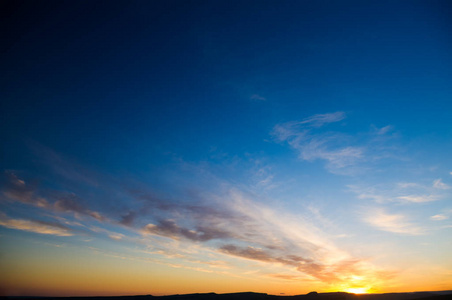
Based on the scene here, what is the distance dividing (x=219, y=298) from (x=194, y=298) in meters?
6.17

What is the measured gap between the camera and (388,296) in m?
83.1

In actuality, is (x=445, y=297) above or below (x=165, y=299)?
above

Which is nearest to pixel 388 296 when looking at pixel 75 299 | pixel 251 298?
pixel 251 298

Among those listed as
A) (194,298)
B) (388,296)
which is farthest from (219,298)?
(388,296)

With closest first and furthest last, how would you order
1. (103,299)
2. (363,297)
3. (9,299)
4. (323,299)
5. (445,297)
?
1. (445,297)
2. (9,299)
3. (323,299)
4. (103,299)
5. (363,297)

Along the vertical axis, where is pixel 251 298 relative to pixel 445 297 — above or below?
below

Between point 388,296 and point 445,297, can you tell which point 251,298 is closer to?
point 445,297

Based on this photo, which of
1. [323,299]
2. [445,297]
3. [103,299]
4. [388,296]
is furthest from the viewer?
[388,296]

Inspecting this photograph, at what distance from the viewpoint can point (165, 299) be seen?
5675cm

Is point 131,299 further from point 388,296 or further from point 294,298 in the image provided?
point 388,296

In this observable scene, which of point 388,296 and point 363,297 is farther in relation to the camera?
point 388,296

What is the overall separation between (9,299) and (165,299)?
31180mm

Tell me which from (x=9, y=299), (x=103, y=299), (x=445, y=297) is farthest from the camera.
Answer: (x=103, y=299)

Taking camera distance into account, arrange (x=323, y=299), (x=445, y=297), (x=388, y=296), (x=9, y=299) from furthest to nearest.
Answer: (x=388, y=296) < (x=323, y=299) < (x=9, y=299) < (x=445, y=297)
